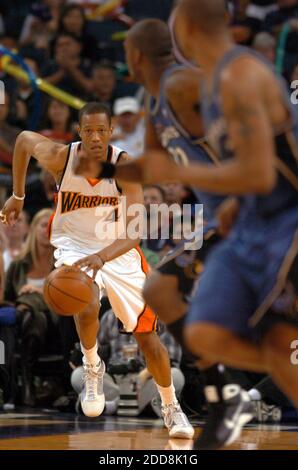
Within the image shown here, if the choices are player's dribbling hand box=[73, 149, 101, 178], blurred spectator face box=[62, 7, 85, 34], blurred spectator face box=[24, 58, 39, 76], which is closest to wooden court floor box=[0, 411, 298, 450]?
player's dribbling hand box=[73, 149, 101, 178]

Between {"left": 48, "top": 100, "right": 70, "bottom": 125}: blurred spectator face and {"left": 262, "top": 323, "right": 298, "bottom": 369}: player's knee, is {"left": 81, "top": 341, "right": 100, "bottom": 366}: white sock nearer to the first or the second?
A: {"left": 262, "top": 323, "right": 298, "bottom": 369}: player's knee

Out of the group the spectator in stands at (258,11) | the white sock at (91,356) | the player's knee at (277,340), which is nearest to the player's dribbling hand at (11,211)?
the white sock at (91,356)

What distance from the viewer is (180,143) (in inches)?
195

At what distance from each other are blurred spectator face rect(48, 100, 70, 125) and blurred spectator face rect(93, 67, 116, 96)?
2.78 ft

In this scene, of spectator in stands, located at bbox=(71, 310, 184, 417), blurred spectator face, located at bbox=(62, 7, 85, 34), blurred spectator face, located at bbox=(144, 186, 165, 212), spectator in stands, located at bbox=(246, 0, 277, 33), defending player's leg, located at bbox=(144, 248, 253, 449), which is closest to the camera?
defending player's leg, located at bbox=(144, 248, 253, 449)

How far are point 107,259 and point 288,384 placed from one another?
2.06 m

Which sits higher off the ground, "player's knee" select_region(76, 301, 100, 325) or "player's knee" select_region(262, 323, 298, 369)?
"player's knee" select_region(262, 323, 298, 369)

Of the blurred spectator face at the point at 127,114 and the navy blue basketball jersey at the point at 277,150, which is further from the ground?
the navy blue basketball jersey at the point at 277,150

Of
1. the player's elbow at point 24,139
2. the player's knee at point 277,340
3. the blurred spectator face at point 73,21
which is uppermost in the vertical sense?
the player's knee at point 277,340

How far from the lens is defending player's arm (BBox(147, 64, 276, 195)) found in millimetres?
3842

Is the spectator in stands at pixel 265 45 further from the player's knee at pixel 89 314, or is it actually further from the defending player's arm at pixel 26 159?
the player's knee at pixel 89 314

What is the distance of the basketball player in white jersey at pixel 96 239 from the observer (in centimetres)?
645

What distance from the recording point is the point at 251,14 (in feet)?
42.5

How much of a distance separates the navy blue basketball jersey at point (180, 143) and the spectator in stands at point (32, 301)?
4.05 m
